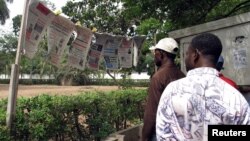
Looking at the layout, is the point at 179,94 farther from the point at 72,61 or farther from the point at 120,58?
the point at 120,58

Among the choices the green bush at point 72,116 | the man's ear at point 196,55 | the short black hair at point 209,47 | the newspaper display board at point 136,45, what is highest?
the newspaper display board at point 136,45

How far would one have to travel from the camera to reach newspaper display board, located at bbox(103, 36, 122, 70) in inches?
278

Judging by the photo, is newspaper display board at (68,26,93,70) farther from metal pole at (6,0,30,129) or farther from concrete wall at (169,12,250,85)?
concrete wall at (169,12,250,85)

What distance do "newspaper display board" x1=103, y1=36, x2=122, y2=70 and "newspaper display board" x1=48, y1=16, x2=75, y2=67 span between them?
1711 millimetres

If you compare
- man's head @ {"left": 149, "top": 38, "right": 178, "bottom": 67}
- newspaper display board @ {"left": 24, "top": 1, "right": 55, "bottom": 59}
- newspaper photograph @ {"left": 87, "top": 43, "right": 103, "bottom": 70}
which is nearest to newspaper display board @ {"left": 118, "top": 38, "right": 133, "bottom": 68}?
newspaper photograph @ {"left": 87, "top": 43, "right": 103, "bottom": 70}

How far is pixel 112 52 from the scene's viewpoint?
23.8ft

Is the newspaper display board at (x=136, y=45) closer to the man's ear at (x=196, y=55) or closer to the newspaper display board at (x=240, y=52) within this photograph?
the newspaper display board at (x=240, y=52)

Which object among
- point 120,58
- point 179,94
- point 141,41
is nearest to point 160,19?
point 141,41

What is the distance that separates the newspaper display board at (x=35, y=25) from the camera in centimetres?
459

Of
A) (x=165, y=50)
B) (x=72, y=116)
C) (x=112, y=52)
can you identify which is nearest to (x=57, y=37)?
(x=72, y=116)

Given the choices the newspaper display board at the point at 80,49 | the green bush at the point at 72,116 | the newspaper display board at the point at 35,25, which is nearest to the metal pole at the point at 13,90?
the green bush at the point at 72,116

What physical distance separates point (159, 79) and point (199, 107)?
4.51 ft

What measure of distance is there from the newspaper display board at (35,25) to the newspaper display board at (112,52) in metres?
2.22

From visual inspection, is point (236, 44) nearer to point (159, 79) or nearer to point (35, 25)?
point (159, 79)
